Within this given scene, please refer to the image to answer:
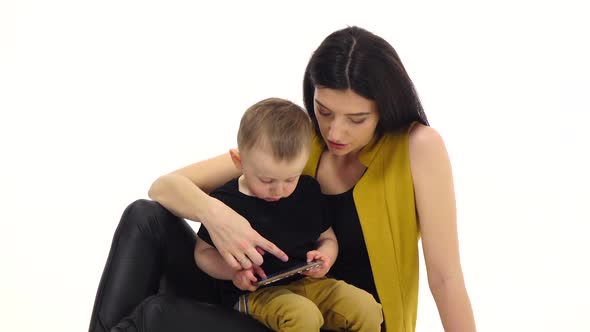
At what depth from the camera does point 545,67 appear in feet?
14.9

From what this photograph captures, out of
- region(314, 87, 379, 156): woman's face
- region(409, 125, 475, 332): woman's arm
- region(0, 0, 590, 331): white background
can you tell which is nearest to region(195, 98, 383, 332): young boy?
region(314, 87, 379, 156): woman's face

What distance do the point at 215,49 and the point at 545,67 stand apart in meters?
1.52

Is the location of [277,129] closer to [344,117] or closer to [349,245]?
[344,117]

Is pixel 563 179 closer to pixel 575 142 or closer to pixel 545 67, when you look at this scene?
pixel 575 142

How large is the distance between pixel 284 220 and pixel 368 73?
1.33 ft

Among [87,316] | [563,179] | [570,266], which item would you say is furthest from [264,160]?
[563,179]

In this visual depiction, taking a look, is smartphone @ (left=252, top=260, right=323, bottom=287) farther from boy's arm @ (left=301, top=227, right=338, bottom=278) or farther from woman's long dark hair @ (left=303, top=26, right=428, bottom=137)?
woman's long dark hair @ (left=303, top=26, right=428, bottom=137)

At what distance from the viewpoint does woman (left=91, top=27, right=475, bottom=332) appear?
240cm

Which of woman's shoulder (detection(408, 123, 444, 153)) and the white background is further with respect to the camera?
the white background

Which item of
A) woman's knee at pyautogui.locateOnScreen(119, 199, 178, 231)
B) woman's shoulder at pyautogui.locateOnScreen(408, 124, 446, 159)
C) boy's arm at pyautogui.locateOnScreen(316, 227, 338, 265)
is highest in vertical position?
woman's shoulder at pyautogui.locateOnScreen(408, 124, 446, 159)

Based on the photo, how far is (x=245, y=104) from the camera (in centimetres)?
451

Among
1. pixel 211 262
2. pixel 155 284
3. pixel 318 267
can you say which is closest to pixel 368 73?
pixel 318 267

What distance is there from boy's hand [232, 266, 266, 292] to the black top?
11.4 inches

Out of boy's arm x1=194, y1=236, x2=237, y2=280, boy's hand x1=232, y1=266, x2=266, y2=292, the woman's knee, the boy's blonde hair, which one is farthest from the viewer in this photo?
the woman's knee
